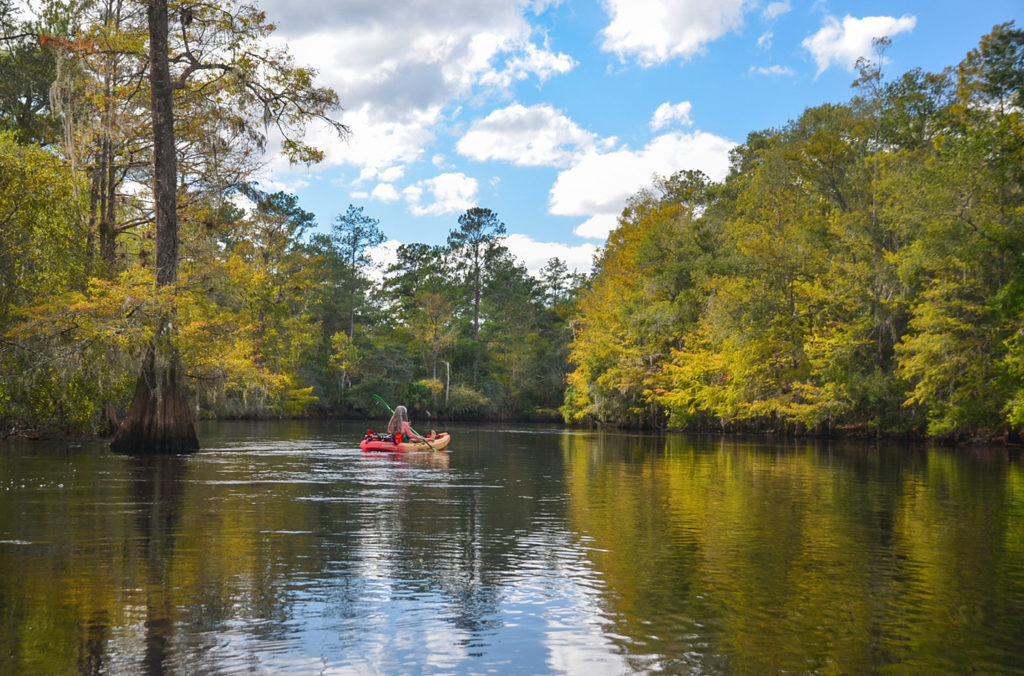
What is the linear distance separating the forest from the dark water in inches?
309

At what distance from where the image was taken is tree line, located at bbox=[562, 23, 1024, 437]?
104 feet

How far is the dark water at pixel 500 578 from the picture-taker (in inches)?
234

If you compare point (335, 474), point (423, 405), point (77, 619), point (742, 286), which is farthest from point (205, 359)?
point (423, 405)

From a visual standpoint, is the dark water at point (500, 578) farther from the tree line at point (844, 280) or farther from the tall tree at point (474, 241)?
the tall tree at point (474, 241)

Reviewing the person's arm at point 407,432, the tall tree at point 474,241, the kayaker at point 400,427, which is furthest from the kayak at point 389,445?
the tall tree at point 474,241

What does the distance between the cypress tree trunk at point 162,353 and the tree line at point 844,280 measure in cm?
2583

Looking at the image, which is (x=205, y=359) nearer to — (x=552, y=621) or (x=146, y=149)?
(x=146, y=149)

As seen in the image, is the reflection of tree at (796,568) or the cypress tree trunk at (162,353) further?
the cypress tree trunk at (162,353)

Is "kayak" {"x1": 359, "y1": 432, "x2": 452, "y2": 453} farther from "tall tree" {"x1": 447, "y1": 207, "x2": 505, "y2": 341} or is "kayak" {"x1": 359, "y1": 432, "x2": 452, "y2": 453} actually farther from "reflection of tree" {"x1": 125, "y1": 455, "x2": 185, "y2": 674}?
"tall tree" {"x1": 447, "y1": 207, "x2": 505, "y2": 341}

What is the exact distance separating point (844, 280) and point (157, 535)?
3509 centimetres

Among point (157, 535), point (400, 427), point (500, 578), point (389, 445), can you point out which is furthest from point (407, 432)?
point (500, 578)

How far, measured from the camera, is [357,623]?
6.71 m

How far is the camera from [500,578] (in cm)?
854

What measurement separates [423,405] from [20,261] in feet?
184
